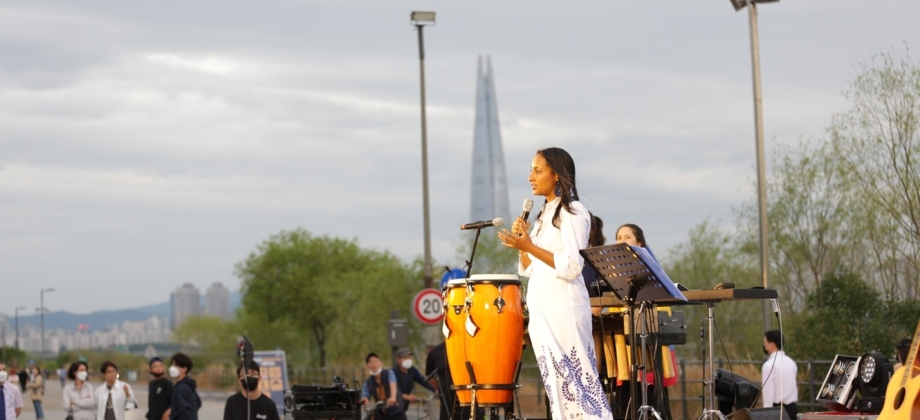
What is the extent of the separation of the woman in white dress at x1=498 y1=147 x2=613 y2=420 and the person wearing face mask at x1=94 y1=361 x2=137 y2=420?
35.9 feet

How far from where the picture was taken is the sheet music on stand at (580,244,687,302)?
896cm

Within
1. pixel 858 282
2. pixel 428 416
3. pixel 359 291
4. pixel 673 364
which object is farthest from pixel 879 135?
pixel 359 291

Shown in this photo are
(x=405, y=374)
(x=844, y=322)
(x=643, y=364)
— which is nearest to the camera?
(x=643, y=364)

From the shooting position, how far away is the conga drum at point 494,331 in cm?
1006

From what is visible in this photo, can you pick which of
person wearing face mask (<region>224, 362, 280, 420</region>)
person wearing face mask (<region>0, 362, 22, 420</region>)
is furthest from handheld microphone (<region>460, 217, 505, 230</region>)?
person wearing face mask (<region>0, 362, 22, 420</region>)

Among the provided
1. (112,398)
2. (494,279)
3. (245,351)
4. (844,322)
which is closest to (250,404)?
(245,351)

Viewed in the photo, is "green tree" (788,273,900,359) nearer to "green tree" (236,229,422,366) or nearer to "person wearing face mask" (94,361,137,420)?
"person wearing face mask" (94,361,137,420)

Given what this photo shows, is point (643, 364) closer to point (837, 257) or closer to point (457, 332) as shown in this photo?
point (457, 332)

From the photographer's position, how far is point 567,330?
896cm

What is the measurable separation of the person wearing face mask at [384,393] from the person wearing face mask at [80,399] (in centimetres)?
422

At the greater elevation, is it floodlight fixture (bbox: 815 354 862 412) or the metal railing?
floodlight fixture (bbox: 815 354 862 412)

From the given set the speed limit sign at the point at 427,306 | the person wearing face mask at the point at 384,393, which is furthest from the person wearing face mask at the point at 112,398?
the speed limit sign at the point at 427,306

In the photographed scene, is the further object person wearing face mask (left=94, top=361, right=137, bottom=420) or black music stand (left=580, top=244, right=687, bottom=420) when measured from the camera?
person wearing face mask (left=94, top=361, right=137, bottom=420)

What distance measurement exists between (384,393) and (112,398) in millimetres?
3932
